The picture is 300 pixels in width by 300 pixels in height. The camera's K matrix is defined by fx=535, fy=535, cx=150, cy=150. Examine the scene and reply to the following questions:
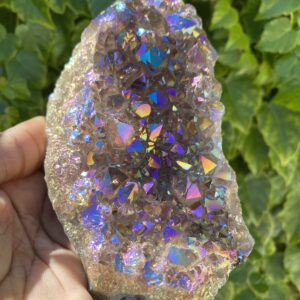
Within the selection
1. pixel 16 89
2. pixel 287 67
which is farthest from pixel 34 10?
pixel 287 67

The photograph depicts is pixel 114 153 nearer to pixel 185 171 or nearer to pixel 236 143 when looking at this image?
pixel 185 171

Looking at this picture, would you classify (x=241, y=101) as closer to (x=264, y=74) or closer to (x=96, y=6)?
(x=264, y=74)

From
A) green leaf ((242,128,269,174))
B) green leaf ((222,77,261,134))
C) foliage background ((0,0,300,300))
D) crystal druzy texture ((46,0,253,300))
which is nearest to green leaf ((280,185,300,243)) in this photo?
foliage background ((0,0,300,300))

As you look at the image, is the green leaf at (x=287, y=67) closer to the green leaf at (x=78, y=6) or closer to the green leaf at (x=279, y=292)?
the green leaf at (x=78, y=6)

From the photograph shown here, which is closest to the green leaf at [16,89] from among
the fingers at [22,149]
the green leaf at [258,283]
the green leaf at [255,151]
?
the fingers at [22,149]

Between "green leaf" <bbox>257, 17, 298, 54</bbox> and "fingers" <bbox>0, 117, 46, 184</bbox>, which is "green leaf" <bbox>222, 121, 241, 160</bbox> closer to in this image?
"green leaf" <bbox>257, 17, 298, 54</bbox>

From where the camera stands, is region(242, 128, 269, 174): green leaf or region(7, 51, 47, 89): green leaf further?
region(242, 128, 269, 174): green leaf

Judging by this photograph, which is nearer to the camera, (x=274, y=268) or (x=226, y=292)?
(x=226, y=292)
